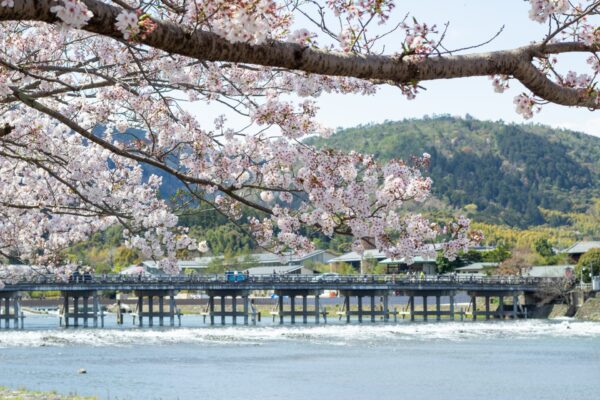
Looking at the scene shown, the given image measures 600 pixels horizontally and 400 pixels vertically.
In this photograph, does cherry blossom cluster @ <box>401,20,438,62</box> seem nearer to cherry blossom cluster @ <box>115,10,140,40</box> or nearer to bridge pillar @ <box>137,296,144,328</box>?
cherry blossom cluster @ <box>115,10,140,40</box>

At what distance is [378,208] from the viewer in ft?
26.1

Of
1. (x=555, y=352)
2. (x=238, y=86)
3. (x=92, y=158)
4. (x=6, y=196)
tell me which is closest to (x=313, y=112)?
(x=238, y=86)

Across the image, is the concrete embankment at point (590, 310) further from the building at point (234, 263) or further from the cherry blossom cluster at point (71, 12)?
the cherry blossom cluster at point (71, 12)

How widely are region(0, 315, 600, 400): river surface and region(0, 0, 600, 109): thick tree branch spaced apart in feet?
45.4

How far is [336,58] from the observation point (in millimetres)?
5836

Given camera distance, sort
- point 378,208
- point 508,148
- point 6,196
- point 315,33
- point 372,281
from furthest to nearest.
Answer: point 508,148, point 372,281, point 6,196, point 378,208, point 315,33

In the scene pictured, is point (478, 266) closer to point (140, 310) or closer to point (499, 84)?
point (140, 310)

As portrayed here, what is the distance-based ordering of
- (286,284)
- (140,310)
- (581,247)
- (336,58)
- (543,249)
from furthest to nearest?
(543,249)
(581,247)
(286,284)
(140,310)
(336,58)

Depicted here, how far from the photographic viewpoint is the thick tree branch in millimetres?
5016

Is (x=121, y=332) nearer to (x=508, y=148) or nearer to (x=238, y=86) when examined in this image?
(x=238, y=86)

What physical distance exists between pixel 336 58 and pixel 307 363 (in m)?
24.9

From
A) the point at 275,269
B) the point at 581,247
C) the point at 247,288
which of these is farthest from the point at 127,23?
the point at 275,269

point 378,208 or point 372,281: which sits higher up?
point 378,208

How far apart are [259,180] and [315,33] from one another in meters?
3.12
